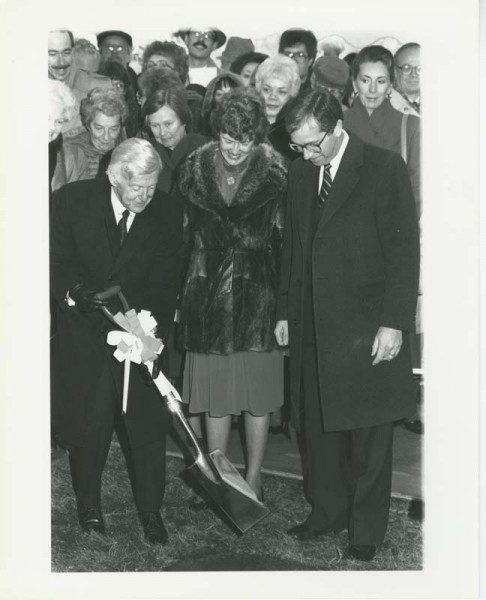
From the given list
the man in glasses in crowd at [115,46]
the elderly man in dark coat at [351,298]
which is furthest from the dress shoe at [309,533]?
the man in glasses in crowd at [115,46]

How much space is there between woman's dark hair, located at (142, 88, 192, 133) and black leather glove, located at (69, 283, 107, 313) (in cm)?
83

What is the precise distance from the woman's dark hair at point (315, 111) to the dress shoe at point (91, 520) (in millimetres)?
1667

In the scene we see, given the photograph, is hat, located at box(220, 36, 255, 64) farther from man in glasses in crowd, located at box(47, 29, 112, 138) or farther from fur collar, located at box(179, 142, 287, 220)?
man in glasses in crowd, located at box(47, 29, 112, 138)

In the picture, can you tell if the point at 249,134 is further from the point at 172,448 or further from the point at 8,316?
the point at 172,448

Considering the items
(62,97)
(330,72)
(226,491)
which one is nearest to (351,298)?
(226,491)

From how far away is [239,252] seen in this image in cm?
510

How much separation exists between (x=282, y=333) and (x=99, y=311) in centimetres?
71

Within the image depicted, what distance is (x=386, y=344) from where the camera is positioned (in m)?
4.81

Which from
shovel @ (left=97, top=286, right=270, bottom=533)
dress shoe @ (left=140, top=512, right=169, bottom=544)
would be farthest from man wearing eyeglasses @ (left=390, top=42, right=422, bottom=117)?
dress shoe @ (left=140, top=512, right=169, bottom=544)

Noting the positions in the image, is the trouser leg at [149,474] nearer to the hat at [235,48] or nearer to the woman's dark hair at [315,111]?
the woman's dark hair at [315,111]

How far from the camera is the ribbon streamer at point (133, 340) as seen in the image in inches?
195

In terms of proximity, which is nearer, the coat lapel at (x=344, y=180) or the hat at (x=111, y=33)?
the coat lapel at (x=344, y=180)

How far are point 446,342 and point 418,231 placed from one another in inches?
17.8

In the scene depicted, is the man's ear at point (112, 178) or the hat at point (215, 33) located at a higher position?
the hat at point (215, 33)
